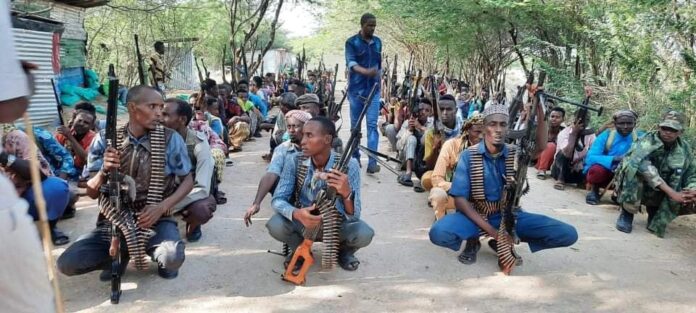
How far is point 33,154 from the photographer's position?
4.29 ft

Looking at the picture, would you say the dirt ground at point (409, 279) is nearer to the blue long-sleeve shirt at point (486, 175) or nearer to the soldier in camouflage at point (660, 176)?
the soldier in camouflage at point (660, 176)

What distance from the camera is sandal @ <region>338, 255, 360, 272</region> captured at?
379cm

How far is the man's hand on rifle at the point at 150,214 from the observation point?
3326 mm

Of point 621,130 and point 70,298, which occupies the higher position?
point 621,130

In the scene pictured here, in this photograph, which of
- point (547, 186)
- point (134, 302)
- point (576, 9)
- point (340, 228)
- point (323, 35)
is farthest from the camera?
point (323, 35)

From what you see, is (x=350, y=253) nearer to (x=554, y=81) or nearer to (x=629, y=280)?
(x=629, y=280)

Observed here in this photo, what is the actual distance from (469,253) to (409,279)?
2.08ft

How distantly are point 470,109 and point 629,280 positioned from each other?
24.9 feet

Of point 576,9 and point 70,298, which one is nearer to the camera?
point 70,298

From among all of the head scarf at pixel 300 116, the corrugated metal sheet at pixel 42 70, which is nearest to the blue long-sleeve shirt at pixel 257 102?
the corrugated metal sheet at pixel 42 70

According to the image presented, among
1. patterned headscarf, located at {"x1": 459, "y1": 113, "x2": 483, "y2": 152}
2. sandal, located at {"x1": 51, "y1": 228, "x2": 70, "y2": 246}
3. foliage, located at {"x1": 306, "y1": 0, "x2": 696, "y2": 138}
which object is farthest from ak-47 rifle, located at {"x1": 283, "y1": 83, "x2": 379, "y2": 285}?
foliage, located at {"x1": 306, "y1": 0, "x2": 696, "y2": 138}

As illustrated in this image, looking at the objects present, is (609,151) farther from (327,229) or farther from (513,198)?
(327,229)

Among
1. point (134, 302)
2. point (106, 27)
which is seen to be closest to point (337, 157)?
point (134, 302)

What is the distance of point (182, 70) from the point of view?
23453 mm
